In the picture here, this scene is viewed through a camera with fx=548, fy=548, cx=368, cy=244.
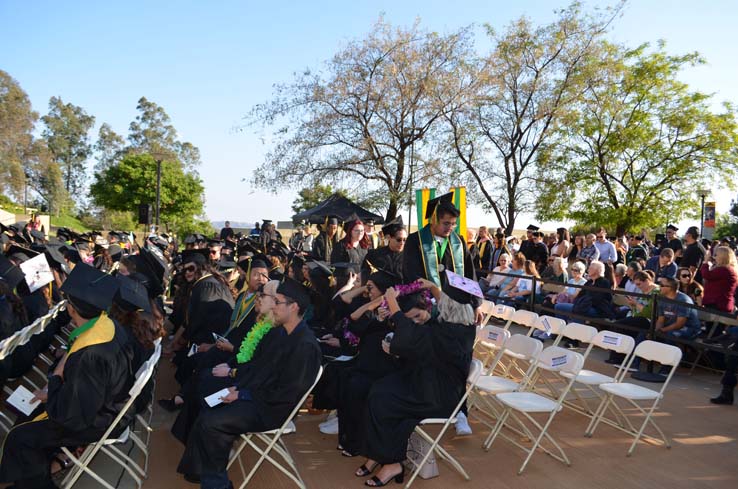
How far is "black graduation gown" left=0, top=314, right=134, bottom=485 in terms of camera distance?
122 inches

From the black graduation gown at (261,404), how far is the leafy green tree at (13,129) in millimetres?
45760

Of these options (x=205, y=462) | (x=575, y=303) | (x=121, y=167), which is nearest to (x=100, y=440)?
(x=205, y=462)

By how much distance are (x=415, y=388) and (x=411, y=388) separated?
37 mm

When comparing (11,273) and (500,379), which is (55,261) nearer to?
(11,273)

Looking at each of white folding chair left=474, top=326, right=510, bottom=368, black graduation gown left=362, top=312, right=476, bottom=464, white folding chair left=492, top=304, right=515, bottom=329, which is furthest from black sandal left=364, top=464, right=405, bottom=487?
white folding chair left=492, top=304, right=515, bottom=329

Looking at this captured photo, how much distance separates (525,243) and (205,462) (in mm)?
10855

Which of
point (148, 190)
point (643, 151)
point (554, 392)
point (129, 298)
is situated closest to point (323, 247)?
point (554, 392)

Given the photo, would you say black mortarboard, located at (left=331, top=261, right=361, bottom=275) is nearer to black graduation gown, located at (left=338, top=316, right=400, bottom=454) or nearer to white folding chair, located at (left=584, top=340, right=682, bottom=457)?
black graduation gown, located at (left=338, top=316, right=400, bottom=454)

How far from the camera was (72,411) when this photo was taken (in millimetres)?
3088

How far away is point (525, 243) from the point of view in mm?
13055

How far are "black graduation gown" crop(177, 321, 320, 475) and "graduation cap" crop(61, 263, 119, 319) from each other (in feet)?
3.05

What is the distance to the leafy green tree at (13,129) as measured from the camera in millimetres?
41906

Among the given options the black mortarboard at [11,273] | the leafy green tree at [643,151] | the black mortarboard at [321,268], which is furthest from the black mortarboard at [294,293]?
the leafy green tree at [643,151]

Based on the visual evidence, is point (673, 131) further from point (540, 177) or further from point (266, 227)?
point (266, 227)
